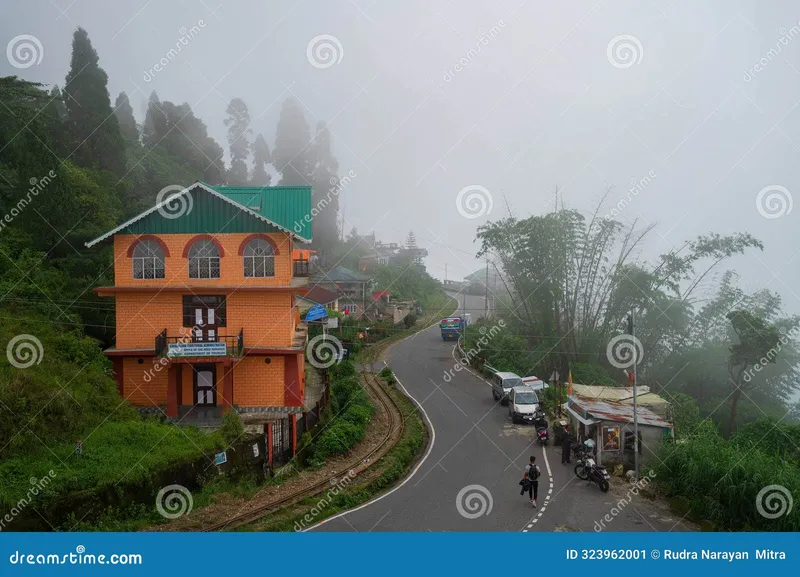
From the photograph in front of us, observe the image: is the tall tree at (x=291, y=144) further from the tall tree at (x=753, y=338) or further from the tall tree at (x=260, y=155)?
the tall tree at (x=753, y=338)

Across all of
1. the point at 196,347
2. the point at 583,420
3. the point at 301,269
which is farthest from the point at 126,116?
the point at 583,420

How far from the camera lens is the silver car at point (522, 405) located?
2197 centimetres

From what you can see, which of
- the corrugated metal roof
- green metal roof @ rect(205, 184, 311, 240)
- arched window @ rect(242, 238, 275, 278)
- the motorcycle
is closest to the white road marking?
the motorcycle

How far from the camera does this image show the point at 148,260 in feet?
65.0

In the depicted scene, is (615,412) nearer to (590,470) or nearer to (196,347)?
(590,470)

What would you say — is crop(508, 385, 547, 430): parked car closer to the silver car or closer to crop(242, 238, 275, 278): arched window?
the silver car

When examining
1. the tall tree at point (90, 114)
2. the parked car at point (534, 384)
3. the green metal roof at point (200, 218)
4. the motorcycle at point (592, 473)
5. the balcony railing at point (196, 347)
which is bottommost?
the motorcycle at point (592, 473)

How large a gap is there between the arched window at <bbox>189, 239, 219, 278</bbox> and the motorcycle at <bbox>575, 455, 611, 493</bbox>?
12367mm


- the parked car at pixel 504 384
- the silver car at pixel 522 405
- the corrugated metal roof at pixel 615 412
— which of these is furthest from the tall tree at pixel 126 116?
the corrugated metal roof at pixel 615 412

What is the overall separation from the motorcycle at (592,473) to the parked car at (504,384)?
868cm

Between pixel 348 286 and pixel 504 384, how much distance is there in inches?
1003

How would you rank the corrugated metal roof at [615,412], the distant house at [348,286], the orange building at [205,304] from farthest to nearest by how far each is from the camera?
the distant house at [348,286] < the orange building at [205,304] < the corrugated metal roof at [615,412]

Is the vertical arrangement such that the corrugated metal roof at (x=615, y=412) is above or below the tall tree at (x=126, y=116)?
below

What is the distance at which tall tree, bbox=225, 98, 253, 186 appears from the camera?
61.9 m
